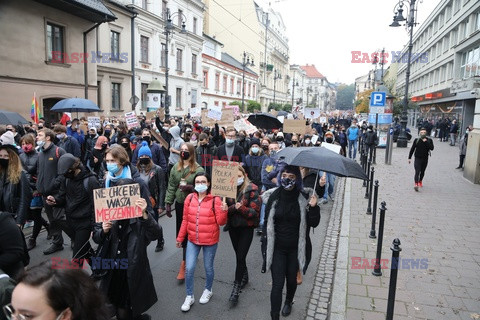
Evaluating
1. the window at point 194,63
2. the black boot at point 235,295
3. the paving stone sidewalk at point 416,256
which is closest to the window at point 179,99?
the window at point 194,63

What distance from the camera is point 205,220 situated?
178 inches

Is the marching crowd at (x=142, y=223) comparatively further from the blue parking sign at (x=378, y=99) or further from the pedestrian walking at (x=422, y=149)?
the blue parking sign at (x=378, y=99)

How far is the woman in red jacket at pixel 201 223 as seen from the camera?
453 centimetres

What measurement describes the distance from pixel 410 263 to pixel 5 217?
586cm

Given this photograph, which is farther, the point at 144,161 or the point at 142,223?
the point at 144,161

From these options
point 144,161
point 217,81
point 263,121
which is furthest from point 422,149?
point 217,81

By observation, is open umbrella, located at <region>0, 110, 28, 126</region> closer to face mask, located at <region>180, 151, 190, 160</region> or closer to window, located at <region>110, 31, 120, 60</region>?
face mask, located at <region>180, 151, 190, 160</region>

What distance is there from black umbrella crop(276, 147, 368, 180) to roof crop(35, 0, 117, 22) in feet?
61.3

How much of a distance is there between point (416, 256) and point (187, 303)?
13.7 ft

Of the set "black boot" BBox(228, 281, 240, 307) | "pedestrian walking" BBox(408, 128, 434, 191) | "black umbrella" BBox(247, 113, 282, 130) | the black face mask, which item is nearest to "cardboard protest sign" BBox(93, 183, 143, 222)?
"black boot" BBox(228, 281, 240, 307)

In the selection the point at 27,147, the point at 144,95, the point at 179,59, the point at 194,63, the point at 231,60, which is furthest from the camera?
the point at 231,60

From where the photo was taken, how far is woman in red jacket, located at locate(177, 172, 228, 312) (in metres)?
4.53

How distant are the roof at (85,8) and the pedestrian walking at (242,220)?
18.1 metres

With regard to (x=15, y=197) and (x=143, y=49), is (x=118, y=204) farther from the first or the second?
(x=143, y=49)
